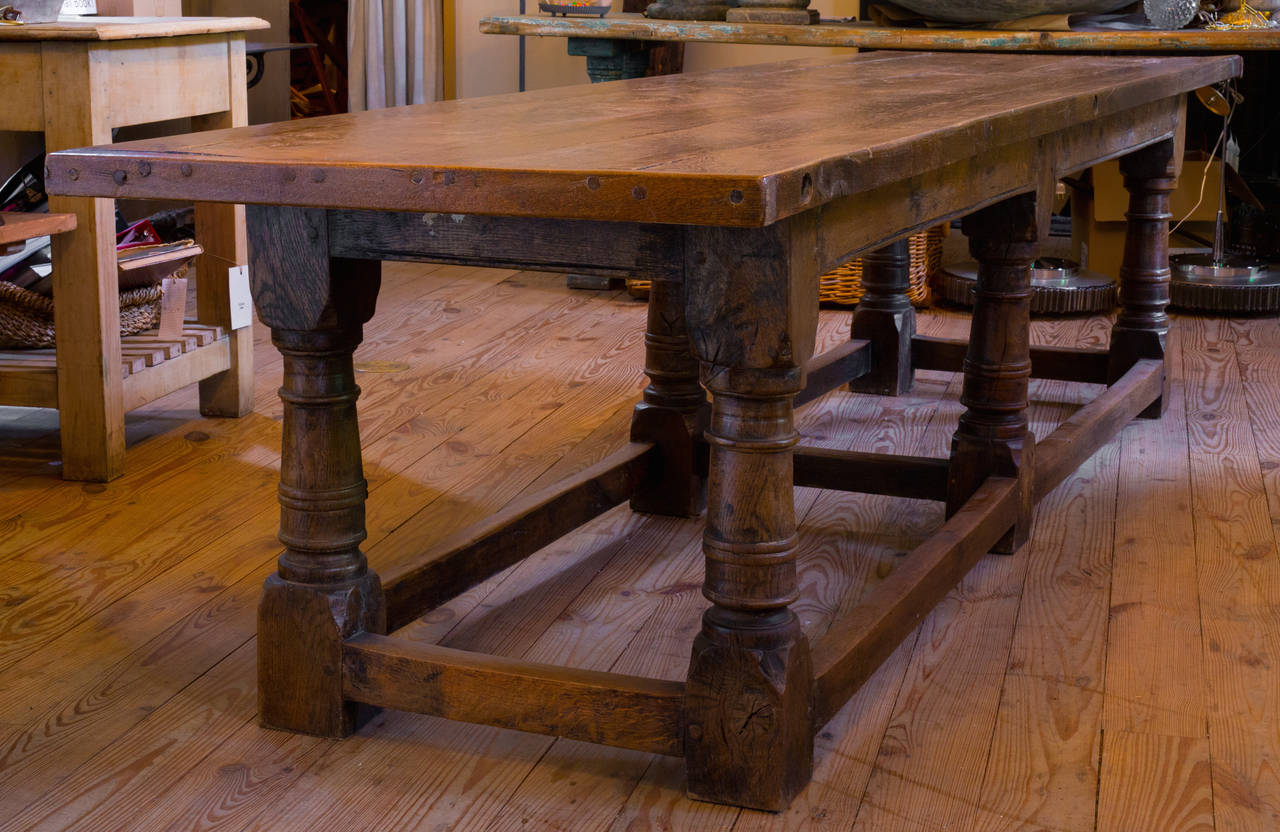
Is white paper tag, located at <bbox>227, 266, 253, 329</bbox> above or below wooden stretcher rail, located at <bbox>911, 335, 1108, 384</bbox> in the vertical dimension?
above

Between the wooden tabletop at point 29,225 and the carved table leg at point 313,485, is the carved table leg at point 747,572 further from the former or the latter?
the wooden tabletop at point 29,225

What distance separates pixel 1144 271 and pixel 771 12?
4.10 ft

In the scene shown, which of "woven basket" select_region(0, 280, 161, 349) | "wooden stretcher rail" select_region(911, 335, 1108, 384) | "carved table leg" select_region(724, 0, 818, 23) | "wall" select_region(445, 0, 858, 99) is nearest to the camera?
"woven basket" select_region(0, 280, 161, 349)

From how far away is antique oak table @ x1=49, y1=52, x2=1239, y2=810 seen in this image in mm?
1232

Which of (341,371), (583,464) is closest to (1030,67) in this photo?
(583,464)

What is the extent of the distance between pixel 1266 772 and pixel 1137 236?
1.54 meters

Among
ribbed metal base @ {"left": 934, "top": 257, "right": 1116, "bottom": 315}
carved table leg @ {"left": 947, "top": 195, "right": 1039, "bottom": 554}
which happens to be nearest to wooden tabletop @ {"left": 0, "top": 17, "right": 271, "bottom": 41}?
carved table leg @ {"left": 947, "top": 195, "right": 1039, "bottom": 554}

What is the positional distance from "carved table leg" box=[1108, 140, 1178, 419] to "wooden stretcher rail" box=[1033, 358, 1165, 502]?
0.17 feet

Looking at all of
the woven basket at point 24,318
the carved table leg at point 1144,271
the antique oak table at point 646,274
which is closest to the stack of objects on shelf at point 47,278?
the woven basket at point 24,318

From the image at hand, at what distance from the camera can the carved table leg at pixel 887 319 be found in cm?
299

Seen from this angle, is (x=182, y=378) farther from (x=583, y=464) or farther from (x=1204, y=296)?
(x=1204, y=296)

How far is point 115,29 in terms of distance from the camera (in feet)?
7.42

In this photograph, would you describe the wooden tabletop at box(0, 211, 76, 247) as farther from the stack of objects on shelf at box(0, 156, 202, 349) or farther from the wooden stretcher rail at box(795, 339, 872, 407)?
the wooden stretcher rail at box(795, 339, 872, 407)

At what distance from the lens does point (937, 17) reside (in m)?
3.60
